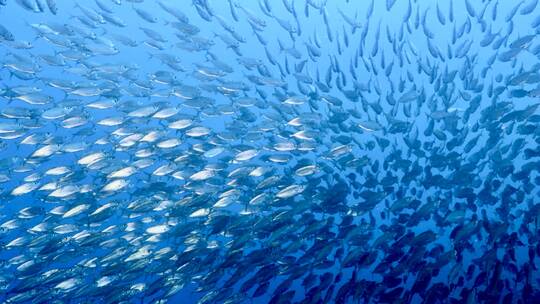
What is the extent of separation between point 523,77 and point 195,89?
6626mm

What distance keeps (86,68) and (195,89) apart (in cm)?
232

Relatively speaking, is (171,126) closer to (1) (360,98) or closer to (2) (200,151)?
(2) (200,151)

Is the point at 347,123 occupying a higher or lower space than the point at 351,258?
higher

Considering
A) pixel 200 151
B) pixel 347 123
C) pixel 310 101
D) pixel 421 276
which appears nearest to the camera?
pixel 421 276

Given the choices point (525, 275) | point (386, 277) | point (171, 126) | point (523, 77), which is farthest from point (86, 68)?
point (525, 275)

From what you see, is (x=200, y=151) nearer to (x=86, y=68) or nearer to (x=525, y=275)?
(x=86, y=68)

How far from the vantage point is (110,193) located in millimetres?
8328

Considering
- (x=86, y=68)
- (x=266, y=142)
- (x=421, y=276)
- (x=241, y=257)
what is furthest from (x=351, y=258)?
(x=86, y=68)

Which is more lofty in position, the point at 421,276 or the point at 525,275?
the point at 421,276

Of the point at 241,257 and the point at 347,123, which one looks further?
the point at 347,123

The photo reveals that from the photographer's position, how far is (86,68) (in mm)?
8516

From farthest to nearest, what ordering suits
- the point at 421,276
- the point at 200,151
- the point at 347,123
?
the point at 347,123
the point at 200,151
the point at 421,276

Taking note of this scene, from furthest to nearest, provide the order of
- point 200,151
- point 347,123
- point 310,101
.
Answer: point 347,123 → point 310,101 → point 200,151

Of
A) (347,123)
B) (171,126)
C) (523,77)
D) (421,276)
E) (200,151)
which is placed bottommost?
(421,276)
